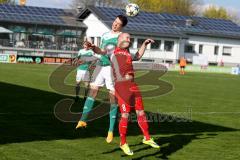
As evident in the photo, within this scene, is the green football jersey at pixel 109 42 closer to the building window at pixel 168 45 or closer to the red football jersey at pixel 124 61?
the red football jersey at pixel 124 61

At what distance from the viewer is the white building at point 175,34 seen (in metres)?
70.4

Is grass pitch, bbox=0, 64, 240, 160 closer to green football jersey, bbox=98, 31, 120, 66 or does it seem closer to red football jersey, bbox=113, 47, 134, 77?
red football jersey, bbox=113, 47, 134, 77

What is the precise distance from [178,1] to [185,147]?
11219cm

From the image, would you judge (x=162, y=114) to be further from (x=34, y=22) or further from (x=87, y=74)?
(x=34, y=22)

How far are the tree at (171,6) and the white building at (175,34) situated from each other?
110 ft

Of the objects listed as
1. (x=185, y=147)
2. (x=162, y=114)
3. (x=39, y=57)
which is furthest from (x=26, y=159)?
(x=39, y=57)

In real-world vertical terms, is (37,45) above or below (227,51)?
above

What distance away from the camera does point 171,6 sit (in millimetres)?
117875

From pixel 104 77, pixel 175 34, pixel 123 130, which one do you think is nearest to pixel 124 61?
pixel 123 130

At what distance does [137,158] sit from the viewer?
8.55 meters

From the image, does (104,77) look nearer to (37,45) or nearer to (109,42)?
(109,42)

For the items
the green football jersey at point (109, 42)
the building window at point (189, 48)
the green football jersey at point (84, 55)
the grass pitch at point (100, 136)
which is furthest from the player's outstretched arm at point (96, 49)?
the building window at point (189, 48)

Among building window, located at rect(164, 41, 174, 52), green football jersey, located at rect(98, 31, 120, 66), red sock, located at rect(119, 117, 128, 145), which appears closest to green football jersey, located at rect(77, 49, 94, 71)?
green football jersey, located at rect(98, 31, 120, 66)

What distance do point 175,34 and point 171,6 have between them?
47.5 meters
